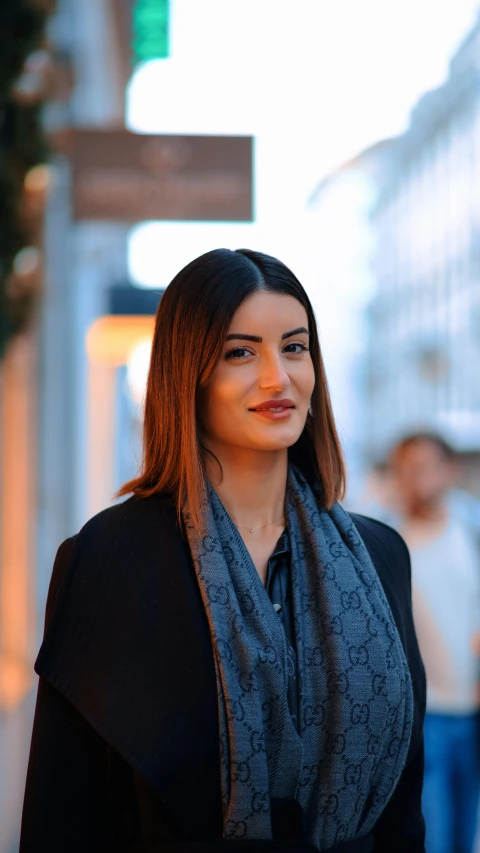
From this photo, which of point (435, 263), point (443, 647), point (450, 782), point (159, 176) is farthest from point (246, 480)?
point (435, 263)

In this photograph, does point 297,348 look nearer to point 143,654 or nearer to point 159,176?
point 143,654

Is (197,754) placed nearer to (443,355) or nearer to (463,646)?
(463,646)

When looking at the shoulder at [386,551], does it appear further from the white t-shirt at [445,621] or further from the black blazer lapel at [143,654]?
the white t-shirt at [445,621]

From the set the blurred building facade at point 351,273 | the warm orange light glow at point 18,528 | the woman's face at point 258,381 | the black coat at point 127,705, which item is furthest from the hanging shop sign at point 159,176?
the blurred building facade at point 351,273

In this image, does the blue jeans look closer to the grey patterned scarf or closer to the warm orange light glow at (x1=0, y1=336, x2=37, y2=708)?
the grey patterned scarf

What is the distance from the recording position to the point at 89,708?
5.64ft

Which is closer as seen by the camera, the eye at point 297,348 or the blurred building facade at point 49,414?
the eye at point 297,348

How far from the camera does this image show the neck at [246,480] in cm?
191

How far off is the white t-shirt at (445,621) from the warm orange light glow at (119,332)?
3.40 metres

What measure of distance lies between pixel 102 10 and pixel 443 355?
43657 mm

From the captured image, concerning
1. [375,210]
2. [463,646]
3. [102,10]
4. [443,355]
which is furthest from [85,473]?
[375,210]

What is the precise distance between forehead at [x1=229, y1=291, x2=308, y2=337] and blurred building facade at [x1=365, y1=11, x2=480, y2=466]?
39502mm

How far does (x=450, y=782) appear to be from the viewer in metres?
4.09

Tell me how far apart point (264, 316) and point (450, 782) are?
2.80m
